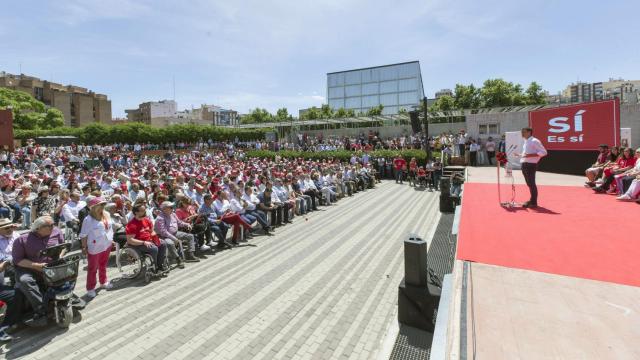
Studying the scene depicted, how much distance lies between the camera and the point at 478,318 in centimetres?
315

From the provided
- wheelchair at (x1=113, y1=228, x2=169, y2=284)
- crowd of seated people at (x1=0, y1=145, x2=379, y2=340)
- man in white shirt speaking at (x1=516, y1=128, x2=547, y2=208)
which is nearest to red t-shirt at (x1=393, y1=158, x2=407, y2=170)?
crowd of seated people at (x1=0, y1=145, x2=379, y2=340)

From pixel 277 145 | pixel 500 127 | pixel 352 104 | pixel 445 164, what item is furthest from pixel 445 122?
pixel 352 104

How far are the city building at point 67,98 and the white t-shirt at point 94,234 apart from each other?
3551 inches

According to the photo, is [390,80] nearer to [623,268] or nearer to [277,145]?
[277,145]

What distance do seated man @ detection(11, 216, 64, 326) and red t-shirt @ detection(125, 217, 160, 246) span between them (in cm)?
150

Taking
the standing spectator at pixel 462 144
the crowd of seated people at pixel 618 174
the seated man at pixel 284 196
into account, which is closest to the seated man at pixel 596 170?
the crowd of seated people at pixel 618 174

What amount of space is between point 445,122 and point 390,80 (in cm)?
3337

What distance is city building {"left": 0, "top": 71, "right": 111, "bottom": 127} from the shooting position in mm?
73000

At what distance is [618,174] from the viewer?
8055 millimetres

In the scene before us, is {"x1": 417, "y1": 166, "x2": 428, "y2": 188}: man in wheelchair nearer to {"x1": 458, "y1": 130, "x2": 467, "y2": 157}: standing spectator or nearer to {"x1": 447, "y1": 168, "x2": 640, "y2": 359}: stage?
{"x1": 458, "y1": 130, "x2": 467, "y2": 157}: standing spectator

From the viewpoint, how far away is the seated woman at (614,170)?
26.9 ft

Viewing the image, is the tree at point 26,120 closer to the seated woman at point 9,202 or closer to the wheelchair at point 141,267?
the seated woman at point 9,202

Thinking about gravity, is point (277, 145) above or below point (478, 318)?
above

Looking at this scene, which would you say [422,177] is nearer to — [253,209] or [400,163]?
[400,163]
